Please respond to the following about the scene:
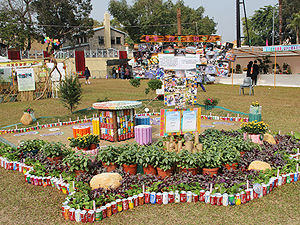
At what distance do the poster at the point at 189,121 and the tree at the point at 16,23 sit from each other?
36.3 meters

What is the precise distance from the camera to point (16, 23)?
37.1 metres

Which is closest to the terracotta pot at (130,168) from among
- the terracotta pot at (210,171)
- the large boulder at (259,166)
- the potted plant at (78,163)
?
the potted plant at (78,163)

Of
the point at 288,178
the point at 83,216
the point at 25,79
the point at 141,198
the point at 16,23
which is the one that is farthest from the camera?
the point at 16,23

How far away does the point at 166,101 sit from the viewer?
266 inches

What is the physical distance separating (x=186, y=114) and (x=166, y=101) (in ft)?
1.95

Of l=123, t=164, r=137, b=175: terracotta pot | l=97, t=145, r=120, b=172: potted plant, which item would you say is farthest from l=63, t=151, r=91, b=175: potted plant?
l=123, t=164, r=137, b=175: terracotta pot

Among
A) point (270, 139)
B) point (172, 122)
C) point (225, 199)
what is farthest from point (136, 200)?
point (270, 139)

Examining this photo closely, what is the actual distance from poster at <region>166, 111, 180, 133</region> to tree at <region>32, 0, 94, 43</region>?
119 feet

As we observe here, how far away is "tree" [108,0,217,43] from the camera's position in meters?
53.2

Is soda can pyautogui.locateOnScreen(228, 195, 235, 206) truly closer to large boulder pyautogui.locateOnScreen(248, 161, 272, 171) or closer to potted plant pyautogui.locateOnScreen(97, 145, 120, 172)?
large boulder pyautogui.locateOnScreen(248, 161, 272, 171)

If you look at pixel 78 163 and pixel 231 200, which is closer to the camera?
pixel 231 200

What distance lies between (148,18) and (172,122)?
50.9 meters

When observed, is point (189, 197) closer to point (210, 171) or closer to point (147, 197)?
point (147, 197)

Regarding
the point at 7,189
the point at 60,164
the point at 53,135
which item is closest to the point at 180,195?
the point at 60,164
